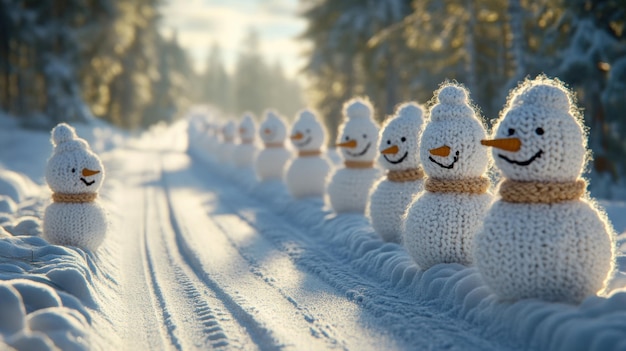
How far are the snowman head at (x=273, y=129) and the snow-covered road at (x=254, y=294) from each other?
3085mm

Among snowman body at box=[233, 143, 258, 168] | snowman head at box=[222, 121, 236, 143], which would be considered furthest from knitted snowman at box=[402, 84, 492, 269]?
snowman head at box=[222, 121, 236, 143]

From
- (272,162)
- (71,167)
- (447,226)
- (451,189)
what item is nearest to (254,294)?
(447,226)

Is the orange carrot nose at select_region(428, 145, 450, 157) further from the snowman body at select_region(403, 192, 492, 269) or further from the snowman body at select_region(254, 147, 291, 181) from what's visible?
the snowman body at select_region(254, 147, 291, 181)

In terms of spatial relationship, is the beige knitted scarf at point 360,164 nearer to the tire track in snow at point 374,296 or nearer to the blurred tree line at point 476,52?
the tire track in snow at point 374,296

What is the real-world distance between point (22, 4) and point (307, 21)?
11618 millimetres

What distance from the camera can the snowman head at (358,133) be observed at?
866 centimetres

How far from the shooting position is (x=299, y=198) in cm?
1088

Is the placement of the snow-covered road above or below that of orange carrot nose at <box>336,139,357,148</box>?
below

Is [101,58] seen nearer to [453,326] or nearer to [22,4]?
[22,4]

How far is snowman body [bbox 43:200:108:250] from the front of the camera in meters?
6.38

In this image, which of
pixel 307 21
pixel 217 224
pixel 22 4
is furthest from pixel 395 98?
pixel 22 4

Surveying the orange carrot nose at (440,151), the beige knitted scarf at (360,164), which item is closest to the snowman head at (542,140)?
the orange carrot nose at (440,151)

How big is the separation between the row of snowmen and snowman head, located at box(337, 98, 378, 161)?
0.02 metres

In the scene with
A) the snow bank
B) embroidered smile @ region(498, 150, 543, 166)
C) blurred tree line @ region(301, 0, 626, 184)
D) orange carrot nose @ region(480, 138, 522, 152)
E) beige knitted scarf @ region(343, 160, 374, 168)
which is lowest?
the snow bank
